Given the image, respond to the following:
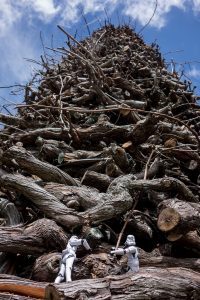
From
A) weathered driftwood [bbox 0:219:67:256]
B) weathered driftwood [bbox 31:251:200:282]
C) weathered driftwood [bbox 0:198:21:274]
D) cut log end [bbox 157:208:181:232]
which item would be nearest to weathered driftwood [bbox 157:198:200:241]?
cut log end [bbox 157:208:181:232]

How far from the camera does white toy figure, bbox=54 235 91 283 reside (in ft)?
7.12

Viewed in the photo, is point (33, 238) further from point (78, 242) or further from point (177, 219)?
point (177, 219)

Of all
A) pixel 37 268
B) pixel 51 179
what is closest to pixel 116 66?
pixel 51 179

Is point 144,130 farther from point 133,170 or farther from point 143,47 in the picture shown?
point 143,47

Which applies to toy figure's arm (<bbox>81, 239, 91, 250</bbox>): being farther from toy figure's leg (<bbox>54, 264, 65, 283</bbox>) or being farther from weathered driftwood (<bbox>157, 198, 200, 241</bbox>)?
weathered driftwood (<bbox>157, 198, 200, 241</bbox>)

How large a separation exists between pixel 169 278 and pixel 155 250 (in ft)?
2.37

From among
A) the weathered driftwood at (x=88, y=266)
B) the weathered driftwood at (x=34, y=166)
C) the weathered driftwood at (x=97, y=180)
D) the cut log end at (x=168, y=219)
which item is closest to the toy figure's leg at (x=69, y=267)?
the weathered driftwood at (x=88, y=266)

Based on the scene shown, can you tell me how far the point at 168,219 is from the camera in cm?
259

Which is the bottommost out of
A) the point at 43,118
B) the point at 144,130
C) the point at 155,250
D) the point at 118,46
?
the point at 155,250

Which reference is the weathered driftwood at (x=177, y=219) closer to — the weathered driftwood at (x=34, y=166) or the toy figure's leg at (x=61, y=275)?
the toy figure's leg at (x=61, y=275)

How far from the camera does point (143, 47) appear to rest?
7.15 m

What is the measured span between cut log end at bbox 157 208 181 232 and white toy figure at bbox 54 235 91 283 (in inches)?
17.7

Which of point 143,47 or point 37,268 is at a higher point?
point 143,47

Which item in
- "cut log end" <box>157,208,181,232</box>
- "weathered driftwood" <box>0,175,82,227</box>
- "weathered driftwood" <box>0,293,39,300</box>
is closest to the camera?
"weathered driftwood" <box>0,293,39,300</box>
